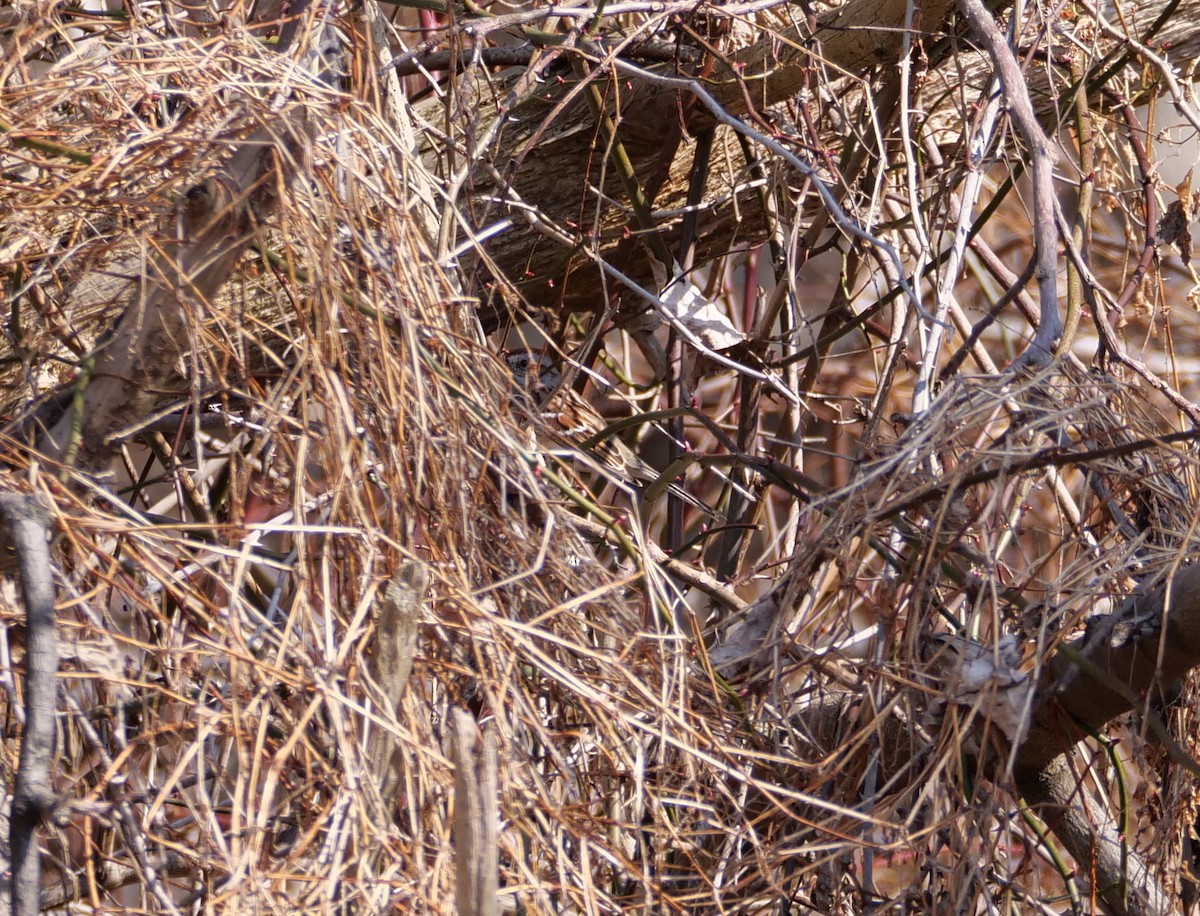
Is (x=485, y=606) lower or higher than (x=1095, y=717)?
higher

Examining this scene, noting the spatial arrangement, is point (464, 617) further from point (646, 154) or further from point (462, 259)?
point (646, 154)

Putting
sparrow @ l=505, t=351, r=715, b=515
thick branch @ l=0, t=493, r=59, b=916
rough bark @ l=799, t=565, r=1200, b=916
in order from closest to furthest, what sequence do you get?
thick branch @ l=0, t=493, r=59, b=916 < rough bark @ l=799, t=565, r=1200, b=916 < sparrow @ l=505, t=351, r=715, b=515

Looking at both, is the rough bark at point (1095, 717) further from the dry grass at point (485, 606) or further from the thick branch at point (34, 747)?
the thick branch at point (34, 747)

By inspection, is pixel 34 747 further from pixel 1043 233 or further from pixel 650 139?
pixel 650 139

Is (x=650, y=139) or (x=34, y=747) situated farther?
(x=650, y=139)

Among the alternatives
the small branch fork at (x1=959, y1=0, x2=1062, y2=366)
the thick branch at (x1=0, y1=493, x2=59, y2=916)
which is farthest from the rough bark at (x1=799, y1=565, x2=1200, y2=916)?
the thick branch at (x1=0, y1=493, x2=59, y2=916)

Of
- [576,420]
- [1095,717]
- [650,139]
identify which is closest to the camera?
[1095,717]

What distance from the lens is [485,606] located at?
1.31m

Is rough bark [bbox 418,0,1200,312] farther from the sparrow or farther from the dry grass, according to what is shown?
the dry grass

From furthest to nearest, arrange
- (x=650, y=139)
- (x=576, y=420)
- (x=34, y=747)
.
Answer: (x=650, y=139)
(x=576, y=420)
(x=34, y=747)

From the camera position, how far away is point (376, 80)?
147 cm

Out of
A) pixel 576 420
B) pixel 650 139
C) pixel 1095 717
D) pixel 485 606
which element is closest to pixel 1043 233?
pixel 1095 717

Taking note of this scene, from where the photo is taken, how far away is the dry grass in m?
1.21

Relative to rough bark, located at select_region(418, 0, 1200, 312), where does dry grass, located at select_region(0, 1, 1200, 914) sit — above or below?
below
